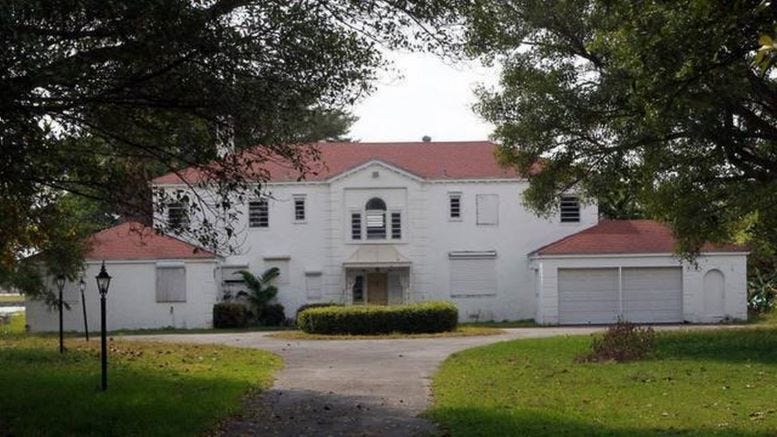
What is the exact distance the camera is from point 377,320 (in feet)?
111

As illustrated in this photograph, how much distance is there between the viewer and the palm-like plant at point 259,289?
134ft

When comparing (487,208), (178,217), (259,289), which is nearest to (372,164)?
(487,208)

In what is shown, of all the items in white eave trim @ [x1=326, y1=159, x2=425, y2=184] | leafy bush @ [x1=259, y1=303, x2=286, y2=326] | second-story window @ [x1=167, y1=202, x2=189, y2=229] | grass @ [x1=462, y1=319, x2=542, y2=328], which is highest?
white eave trim @ [x1=326, y1=159, x2=425, y2=184]

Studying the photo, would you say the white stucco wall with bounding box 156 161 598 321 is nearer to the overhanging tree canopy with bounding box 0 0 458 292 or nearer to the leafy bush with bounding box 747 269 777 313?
the leafy bush with bounding box 747 269 777 313

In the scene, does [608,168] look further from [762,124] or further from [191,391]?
[191,391]

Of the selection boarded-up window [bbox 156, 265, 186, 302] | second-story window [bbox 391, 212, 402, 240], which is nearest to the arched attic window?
second-story window [bbox 391, 212, 402, 240]

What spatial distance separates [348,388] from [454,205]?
82.4 feet

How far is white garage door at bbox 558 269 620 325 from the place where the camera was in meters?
39.7

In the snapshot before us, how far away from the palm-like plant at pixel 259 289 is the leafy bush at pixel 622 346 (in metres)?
20.4

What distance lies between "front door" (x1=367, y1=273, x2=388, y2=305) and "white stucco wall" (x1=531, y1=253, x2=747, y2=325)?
6.48 metres

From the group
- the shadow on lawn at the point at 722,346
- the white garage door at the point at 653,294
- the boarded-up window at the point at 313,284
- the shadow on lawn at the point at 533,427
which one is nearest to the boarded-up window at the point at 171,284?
the boarded-up window at the point at 313,284

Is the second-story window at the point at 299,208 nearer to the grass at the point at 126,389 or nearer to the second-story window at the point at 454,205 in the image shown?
the second-story window at the point at 454,205

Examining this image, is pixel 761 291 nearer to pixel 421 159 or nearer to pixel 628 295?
pixel 628 295

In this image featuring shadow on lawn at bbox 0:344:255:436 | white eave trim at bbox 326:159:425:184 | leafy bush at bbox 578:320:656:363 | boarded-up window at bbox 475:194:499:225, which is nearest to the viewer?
shadow on lawn at bbox 0:344:255:436
